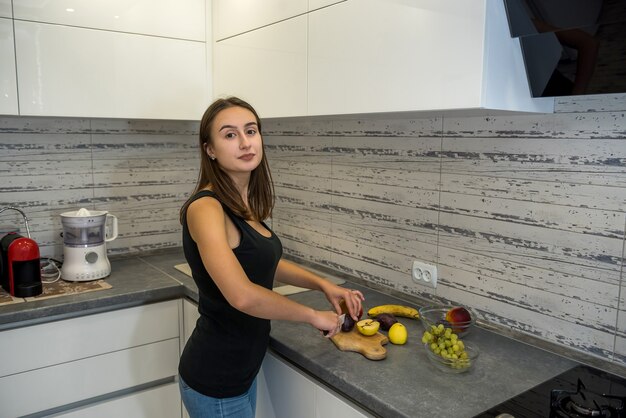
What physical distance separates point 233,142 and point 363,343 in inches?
27.0

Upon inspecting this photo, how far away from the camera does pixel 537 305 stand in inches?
58.6

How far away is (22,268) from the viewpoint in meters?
1.86

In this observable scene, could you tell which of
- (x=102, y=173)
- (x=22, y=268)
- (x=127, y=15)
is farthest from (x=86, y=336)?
(x=127, y=15)

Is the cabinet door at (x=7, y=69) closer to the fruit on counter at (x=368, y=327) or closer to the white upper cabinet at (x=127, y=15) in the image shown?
the white upper cabinet at (x=127, y=15)

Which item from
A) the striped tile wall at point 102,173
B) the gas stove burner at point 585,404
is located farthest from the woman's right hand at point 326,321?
the striped tile wall at point 102,173

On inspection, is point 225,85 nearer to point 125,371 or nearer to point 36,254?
point 36,254

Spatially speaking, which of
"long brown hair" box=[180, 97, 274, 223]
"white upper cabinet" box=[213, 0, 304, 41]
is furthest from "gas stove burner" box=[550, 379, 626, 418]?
"white upper cabinet" box=[213, 0, 304, 41]

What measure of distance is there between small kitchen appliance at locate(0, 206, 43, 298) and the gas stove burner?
1.75 metres

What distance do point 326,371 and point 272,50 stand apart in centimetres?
113

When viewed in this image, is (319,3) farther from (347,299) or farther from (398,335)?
(398,335)

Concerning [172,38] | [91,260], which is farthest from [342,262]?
[172,38]

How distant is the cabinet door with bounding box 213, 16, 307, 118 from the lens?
67.4 inches

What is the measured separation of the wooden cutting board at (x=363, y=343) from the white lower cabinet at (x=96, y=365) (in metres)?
0.86

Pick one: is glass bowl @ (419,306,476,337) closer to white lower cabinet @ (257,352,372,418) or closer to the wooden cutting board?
the wooden cutting board
